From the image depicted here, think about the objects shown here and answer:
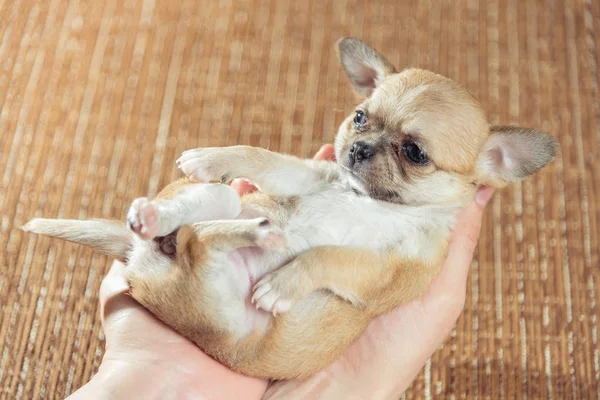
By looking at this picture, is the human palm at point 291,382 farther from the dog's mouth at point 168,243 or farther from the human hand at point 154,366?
the dog's mouth at point 168,243

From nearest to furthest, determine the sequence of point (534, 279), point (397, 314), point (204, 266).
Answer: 1. point (204, 266)
2. point (397, 314)
3. point (534, 279)

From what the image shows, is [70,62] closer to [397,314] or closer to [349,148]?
[349,148]

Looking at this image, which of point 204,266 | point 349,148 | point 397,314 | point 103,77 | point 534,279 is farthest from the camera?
point 103,77

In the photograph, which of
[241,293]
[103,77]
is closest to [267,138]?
[103,77]

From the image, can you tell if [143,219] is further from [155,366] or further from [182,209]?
[155,366]

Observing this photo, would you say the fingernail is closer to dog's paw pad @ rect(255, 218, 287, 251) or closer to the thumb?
the thumb

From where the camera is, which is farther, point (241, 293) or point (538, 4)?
point (538, 4)

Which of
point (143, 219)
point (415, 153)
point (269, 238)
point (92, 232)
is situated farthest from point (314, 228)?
point (92, 232)

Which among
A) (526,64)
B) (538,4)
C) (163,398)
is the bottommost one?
(163,398)

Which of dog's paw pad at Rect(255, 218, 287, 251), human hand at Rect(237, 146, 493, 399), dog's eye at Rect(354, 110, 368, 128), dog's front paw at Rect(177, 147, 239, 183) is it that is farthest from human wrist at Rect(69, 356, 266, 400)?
dog's eye at Rect(354, 110, 368, 128)
